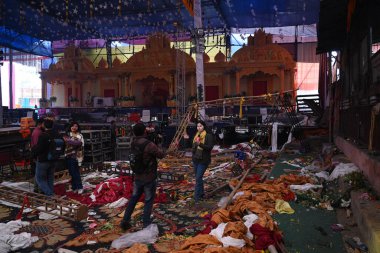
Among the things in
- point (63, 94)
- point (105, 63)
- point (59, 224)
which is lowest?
point (59, 224)

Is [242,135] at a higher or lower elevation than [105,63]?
lower

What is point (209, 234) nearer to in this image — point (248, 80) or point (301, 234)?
point (301, 234)

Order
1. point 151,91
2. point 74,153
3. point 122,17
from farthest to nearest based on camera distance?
point 151,91 → point 122,17 → point 74,153

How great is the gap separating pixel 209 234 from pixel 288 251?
114 cm

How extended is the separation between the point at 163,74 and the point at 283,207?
80.9 feet

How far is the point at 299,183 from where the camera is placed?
26.7 feet

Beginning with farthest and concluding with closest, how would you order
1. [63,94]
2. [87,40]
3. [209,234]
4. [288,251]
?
[87,40] < [63,94] < [209,234] < [288,251]

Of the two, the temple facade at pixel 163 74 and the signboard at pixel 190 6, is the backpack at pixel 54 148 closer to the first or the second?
the signboard at pixel 190 6

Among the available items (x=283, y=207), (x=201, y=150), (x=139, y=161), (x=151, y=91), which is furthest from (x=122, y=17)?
(x=283, y=207)

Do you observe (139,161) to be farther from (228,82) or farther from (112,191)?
(228,82)

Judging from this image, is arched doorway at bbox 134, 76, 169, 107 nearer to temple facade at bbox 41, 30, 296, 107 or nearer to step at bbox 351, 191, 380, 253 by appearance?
temple facade at bbox 41, 30, 296, 107

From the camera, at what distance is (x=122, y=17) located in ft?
96.7

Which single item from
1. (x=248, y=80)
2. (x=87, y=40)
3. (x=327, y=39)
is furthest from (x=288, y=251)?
(x=87, y=40)

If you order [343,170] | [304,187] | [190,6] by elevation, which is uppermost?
[190,6]
